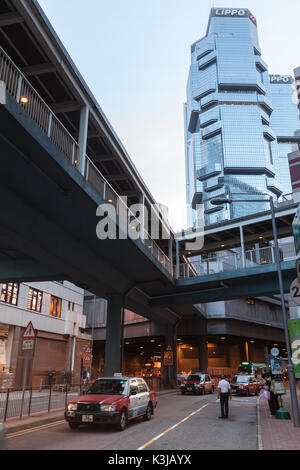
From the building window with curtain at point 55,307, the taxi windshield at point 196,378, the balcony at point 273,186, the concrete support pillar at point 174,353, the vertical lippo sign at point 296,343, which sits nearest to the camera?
the vertical lippo sign at point 296,343

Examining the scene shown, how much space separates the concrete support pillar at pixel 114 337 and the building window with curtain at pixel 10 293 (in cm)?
1077

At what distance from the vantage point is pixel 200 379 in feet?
95.6

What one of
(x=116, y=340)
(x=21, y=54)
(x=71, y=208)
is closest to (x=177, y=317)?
(x=116, y=340)

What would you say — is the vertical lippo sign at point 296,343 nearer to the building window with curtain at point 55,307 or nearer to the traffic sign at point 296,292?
the traffic sign at point 296,292

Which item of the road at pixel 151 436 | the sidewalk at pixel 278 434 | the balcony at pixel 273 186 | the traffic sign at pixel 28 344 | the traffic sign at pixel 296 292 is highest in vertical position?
the balcony at pixel 273 186

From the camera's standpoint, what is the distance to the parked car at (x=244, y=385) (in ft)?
91.6

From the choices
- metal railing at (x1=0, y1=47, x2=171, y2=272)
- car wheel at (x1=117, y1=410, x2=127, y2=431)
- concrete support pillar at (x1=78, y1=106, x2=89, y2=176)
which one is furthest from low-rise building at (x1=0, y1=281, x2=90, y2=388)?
concrete support pillar at (x1=78, y1=106, x2=89, y2=176)

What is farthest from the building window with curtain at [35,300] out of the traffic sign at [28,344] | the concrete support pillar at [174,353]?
the traffic sign at [28,344]

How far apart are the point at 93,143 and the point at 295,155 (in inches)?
1412

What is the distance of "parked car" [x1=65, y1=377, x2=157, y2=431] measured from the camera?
36.6 feet

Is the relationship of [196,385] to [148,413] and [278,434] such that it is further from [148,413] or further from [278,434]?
[278,434]

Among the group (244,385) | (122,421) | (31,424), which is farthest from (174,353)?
(122,421)

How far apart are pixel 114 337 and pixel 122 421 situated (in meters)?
12.3

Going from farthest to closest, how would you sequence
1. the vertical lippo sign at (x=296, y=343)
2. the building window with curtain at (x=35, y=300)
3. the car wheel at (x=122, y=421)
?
the building window with curtain at (x=35, y=300)
the vertical lippo sign at (x=296, y=343)
the car wheel at (x=122, y=421)
